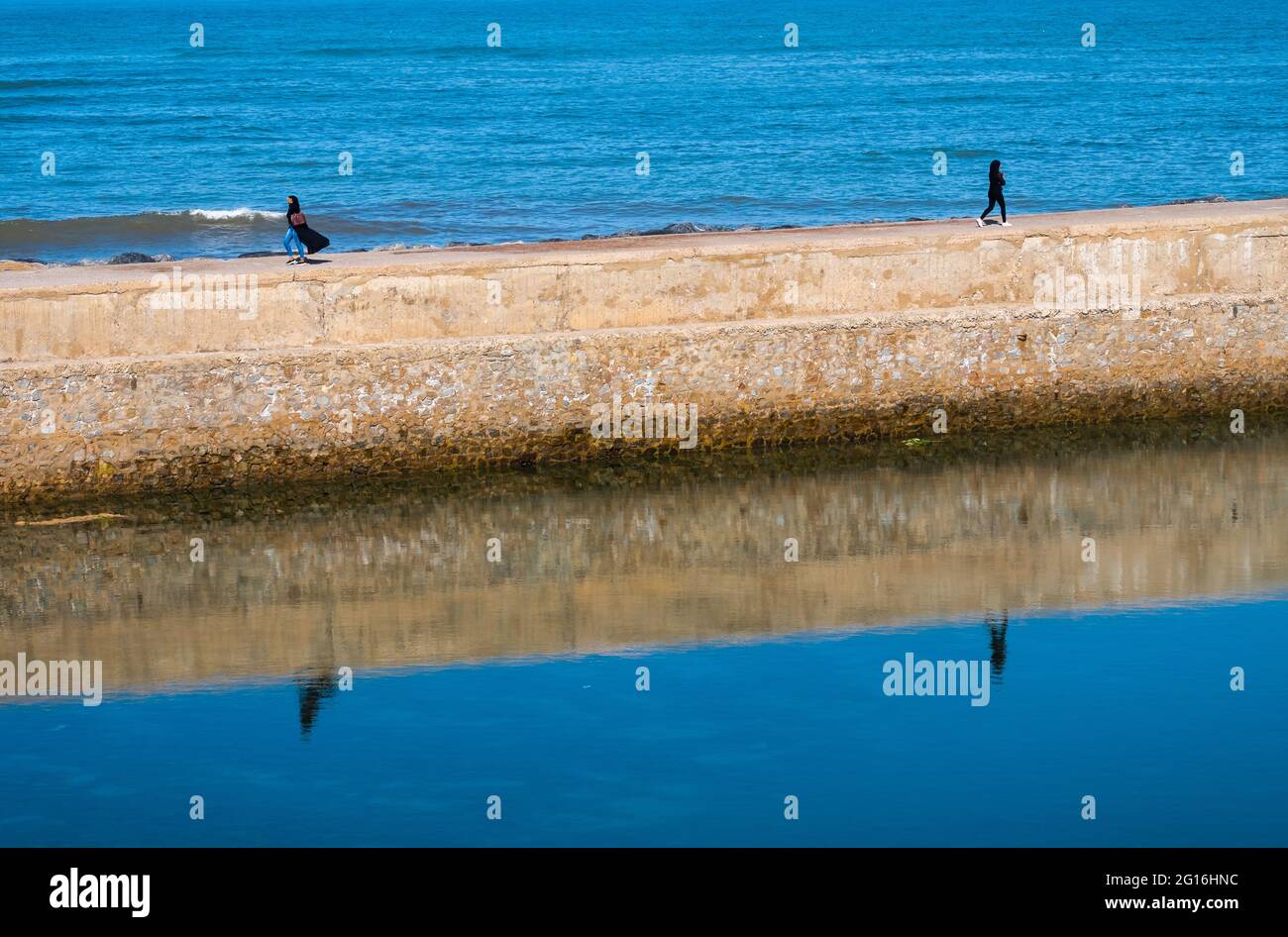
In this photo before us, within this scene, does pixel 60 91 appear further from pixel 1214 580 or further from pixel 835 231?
pixel 1214 580

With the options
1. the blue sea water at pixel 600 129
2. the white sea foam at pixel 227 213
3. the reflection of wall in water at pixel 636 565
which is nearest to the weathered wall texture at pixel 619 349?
the reflection of wall in water at pixel 636 565

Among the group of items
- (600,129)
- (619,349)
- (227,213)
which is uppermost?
(600,129)

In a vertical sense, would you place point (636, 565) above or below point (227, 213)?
below

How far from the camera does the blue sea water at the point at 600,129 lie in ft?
119

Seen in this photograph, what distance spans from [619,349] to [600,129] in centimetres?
3320

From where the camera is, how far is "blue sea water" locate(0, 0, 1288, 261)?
1428 inches

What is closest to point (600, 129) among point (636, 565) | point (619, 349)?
point (619, 349)

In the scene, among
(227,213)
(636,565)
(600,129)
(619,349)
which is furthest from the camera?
(600,129)

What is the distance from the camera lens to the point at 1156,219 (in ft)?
63.1

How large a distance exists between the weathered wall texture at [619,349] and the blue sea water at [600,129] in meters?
15.2

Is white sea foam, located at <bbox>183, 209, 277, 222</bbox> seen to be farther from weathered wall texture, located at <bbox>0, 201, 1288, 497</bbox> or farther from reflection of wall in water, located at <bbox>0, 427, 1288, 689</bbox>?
reflection of wall in water, located at <bbox>0, 427, 1288, 689</bbox>

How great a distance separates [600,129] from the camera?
49688 mm

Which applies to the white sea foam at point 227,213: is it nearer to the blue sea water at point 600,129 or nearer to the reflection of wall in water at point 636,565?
the blue sea water at point 600,129

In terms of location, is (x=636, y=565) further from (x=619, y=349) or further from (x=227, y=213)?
(x=227, y=213)
